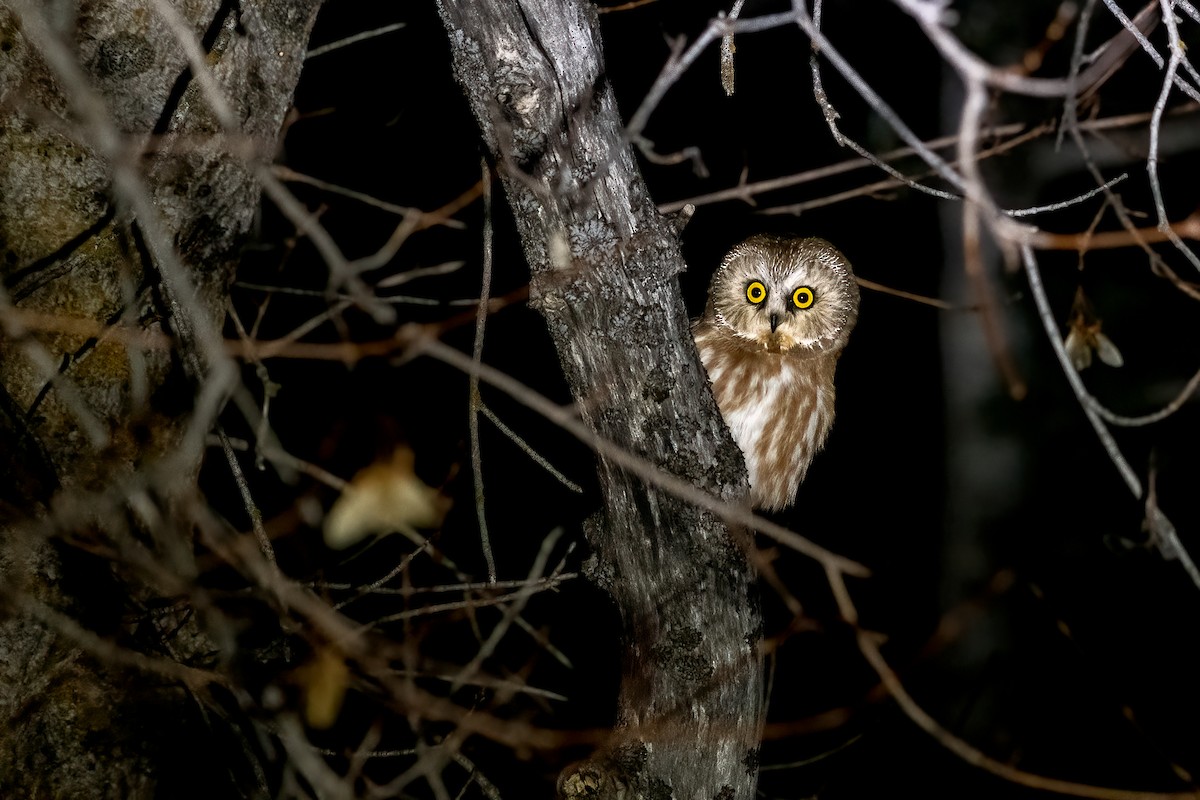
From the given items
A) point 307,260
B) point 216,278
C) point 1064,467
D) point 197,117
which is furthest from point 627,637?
point 1064,467

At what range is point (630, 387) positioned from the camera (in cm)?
173

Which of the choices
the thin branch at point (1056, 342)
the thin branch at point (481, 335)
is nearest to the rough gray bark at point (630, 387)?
the thin branch at point (481, 335)

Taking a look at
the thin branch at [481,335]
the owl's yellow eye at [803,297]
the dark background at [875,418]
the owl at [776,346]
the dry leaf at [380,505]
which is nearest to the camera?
the thin branch at [481,335]

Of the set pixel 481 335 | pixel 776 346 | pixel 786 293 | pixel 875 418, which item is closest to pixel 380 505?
pixel 481 335

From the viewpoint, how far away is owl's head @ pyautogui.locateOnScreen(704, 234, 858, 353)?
274cm

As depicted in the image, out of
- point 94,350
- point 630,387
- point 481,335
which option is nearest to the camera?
point 630,387

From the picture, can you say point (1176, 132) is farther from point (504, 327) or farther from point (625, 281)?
point (625, 281)

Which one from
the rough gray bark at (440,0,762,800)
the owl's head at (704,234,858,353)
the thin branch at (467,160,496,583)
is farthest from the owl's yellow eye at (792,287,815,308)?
the thin branch at (467,160,496,583)

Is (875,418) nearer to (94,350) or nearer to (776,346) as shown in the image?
(776,346)

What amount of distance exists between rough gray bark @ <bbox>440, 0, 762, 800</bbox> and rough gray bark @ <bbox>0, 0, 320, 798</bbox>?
782 mm

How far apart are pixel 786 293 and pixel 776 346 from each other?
6.9 inches

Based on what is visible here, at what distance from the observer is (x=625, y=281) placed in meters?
1.65

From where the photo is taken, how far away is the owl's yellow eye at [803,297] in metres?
2.78

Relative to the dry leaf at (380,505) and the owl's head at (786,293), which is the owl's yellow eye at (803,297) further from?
the dry leaf at (380,505)
